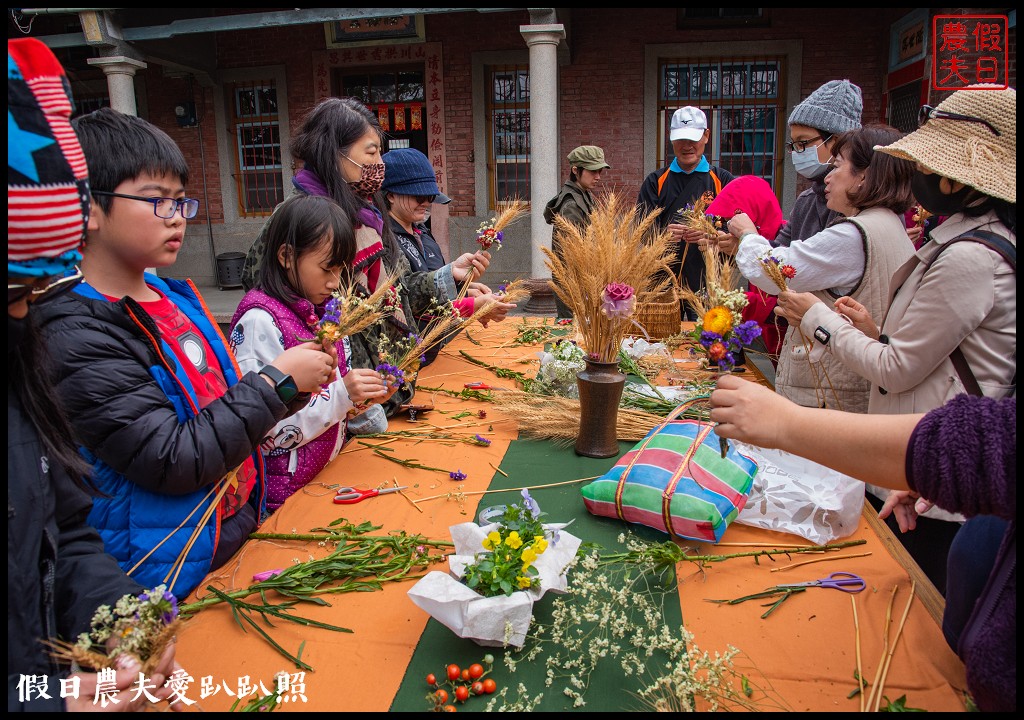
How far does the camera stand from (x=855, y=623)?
1.34 m

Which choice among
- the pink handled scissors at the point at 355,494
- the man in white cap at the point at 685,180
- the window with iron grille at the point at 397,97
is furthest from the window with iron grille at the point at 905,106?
the pink handled scissors at the point at 355,494

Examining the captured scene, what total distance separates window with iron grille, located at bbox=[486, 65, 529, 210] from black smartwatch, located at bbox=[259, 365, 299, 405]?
26.1 ft

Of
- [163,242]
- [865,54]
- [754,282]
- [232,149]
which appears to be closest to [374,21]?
[232,149]

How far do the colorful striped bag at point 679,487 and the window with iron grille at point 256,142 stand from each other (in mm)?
9518

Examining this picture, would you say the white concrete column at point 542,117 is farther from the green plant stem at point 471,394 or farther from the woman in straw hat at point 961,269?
the woman in straw hat at point 961,269

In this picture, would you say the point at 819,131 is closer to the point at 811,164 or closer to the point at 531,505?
the point at 811,164

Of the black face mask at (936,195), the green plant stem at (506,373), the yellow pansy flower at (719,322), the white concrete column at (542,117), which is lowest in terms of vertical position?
the green plant stem at (506,373)

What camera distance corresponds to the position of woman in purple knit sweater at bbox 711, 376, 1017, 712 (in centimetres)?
91

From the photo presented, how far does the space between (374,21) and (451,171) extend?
222cm

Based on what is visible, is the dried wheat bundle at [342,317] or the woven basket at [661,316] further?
the woven basket at [661,316]

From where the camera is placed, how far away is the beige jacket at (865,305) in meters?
2.14

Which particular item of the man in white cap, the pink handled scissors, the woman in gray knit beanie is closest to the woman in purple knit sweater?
the pink handled scissors

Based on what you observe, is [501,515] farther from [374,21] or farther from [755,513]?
[374,21]

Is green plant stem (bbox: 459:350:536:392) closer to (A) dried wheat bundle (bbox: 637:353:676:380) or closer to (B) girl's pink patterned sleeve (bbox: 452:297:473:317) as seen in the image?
A: (B) girl's pink patterned sleeve (bbox: 452:297:473:317)
